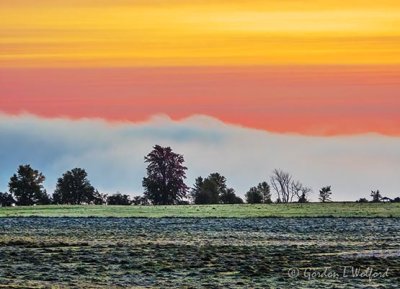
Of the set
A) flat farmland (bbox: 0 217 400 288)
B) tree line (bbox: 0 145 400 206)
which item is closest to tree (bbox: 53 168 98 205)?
tree line (bbox: 0 145 400 206)

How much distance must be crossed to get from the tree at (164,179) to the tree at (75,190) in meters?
8.53

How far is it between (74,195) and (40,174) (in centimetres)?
657

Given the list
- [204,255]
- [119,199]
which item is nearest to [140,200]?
[119,199]

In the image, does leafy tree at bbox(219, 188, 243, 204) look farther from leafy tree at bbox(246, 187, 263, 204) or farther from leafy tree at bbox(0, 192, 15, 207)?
leafy tree at bbox(0, 192, 15, 207)

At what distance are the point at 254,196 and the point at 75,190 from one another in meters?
27.7

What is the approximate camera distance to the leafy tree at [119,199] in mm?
178625

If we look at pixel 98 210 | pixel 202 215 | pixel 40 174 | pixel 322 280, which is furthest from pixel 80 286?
pixel 40 174

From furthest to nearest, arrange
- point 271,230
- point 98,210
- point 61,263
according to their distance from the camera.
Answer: point 98,210 → point 271,230 → point 61,263

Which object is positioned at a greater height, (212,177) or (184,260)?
(212,177)

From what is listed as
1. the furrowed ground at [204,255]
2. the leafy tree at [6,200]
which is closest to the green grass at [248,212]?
the furrowed ground at [204,255]

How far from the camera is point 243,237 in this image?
7281 cm

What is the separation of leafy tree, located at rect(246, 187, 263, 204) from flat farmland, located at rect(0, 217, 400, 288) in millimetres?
88198

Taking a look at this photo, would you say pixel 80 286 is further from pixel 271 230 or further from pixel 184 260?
pixel 271 230

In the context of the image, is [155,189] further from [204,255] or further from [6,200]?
[204,255]
